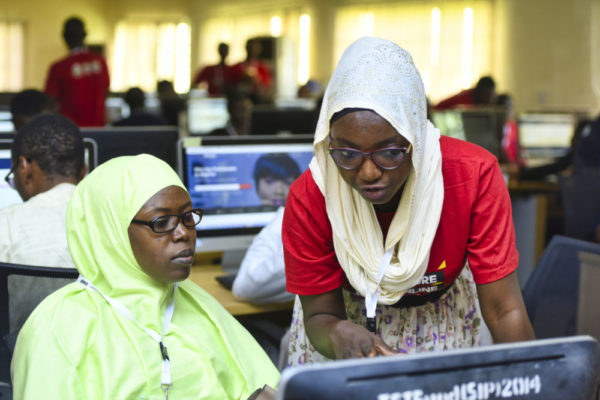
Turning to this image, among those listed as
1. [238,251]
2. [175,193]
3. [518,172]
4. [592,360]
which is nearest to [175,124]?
[518,172]

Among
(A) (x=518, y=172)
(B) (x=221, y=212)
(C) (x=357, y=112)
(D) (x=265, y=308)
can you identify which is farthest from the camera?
(A) (x=518, y=172)

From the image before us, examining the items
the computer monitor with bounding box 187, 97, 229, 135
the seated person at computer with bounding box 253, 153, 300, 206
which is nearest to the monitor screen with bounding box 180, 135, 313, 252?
the seated person at computer with bounding box 253, 153, 300, 206

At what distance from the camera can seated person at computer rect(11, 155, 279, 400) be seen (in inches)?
54.5

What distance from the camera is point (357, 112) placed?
4.01 ft

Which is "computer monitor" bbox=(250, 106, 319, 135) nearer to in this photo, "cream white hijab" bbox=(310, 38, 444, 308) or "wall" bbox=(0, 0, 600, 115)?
"cream white hijab" bbox=(310, 38, 444, 308)

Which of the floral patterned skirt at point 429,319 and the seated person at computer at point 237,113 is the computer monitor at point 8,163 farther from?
the seated person at computer at point 237,113

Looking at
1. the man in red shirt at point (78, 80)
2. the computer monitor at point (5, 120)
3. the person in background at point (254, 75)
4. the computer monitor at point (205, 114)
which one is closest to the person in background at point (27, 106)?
the computer monitor at point (5, 120)

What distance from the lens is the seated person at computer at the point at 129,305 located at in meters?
1.38

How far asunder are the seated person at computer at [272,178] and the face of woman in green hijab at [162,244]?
1.28m

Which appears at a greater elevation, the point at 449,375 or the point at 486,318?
the point at 449,375

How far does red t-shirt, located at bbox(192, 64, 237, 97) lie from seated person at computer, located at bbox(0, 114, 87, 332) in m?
5.81

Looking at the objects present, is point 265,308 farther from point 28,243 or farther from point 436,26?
point 436,26

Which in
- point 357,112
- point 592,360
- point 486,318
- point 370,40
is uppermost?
point 370,40

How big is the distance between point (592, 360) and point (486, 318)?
0.65m
